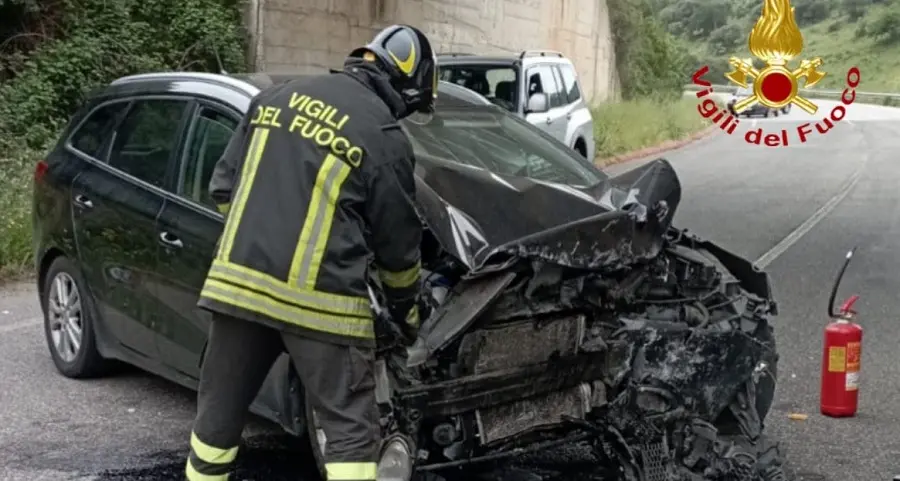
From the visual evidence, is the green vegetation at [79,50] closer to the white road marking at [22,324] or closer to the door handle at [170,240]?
the white road marking at [22,324]

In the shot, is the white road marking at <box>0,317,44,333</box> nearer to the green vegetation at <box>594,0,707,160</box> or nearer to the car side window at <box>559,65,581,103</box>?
the car side window at <box>559,65,581,103</box>

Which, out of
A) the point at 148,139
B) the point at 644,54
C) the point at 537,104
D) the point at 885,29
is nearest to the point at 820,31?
the point at 885,29

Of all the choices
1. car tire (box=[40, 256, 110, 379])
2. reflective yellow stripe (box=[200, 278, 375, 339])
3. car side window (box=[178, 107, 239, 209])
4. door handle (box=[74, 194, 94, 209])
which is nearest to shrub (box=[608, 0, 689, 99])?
car tire (box=[40, 256, 110, 379])

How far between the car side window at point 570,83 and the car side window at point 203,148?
33.9 ft

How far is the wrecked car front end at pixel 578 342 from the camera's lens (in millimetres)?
3994

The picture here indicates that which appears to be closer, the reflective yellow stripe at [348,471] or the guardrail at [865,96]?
the reflective yellow stripe at [348,471]

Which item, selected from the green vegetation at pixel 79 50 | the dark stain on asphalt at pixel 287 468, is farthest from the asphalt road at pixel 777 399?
the green vegetation at pixel 79 50

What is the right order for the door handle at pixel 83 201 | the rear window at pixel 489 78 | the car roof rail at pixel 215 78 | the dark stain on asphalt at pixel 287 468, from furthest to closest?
the rear window at pixel 489 78
the door handle at pixel 83 201
the car roof rail at pixel 215 78
the dark stain on asphalt at pixel 287 468

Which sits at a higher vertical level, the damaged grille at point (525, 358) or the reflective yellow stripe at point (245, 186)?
the reflective yellow stripe at point (245, 186)

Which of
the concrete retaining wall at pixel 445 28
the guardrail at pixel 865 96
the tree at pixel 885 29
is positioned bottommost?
the guardrail at pixel 865 96

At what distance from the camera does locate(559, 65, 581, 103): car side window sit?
15141 millimetres

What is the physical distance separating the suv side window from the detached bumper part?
396 inches

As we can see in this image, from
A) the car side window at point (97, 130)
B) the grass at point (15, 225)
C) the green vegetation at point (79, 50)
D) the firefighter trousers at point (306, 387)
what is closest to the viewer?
the firefighter trousers at point (306, 387)

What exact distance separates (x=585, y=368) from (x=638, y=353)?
0.23 meters
